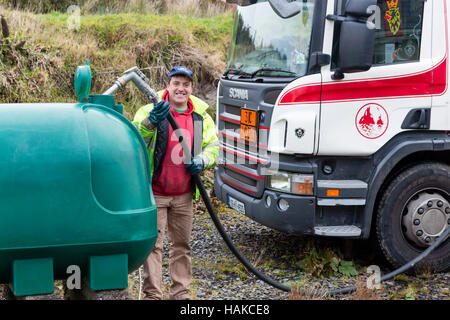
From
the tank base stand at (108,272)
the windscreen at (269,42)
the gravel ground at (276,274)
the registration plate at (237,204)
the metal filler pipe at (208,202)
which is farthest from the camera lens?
the registration plate at (237,204)

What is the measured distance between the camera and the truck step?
4.79 metres

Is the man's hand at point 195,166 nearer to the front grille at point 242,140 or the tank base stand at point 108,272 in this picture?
the tank base stand at point 108,272

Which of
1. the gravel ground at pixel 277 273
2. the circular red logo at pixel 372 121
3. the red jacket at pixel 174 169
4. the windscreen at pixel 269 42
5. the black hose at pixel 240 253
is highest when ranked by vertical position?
the windscreen at pixel 269 42

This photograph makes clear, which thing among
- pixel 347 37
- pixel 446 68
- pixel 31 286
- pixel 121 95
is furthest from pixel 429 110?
pixel 121 95

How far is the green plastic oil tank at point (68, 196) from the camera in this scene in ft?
9.00

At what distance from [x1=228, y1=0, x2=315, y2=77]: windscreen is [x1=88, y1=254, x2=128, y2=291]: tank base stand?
256 cm

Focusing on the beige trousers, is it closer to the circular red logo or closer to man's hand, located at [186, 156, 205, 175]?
man's hand, located at [186, 156, 205, 175]

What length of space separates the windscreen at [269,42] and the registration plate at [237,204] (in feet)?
4.11

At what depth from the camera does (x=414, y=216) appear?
505cm

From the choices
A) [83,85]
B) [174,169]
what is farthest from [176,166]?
[83,85]

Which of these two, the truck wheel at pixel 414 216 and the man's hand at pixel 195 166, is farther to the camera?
the truck wheel at pixel 414 216

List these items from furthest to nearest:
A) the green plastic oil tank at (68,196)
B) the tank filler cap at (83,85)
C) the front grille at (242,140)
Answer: the front grille at (242,140)
the tank filler cap at (83,85)
the green plastic oil tank at (68,196)

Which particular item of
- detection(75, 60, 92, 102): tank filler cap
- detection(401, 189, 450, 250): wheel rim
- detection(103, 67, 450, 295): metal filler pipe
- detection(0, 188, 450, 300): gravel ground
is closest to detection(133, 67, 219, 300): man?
detection(103, 67, 450, 295): metal filler pipe

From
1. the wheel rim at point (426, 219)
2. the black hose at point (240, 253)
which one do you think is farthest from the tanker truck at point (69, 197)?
the wheel rim at point (426, 219)
